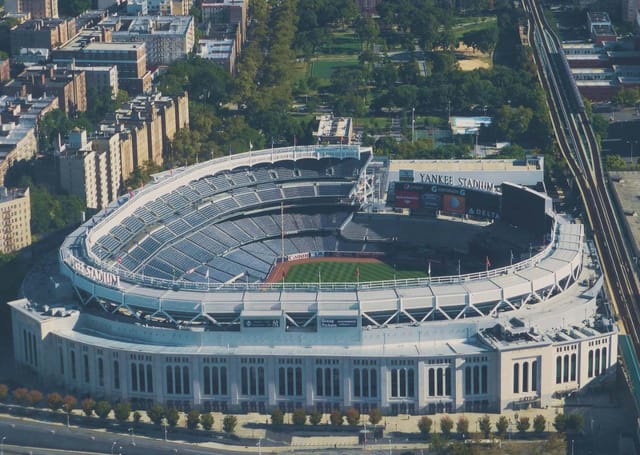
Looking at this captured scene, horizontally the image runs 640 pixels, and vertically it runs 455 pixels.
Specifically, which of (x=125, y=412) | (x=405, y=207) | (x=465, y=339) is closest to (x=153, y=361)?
(x=125, y=412)

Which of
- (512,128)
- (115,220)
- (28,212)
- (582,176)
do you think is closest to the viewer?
(115,220)

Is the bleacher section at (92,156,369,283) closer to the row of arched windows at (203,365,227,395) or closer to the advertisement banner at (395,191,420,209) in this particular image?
the advertisement banner at (395,191,420,209)

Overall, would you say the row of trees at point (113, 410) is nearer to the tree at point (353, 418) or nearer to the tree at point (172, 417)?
the tree at point (172, 417)

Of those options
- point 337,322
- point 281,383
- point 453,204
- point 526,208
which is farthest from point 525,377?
point 453,204

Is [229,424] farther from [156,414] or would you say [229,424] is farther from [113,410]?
[113,410]

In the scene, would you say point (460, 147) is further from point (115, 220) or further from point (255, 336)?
point (255, 336)

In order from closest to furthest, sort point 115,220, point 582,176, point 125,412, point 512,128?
point 125,412 → point 115,220 → point 582,176 → point 512,128

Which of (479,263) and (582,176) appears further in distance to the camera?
(582,176)

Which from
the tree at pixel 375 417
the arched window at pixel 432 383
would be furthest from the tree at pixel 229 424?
the arched window at pixel 432 383
